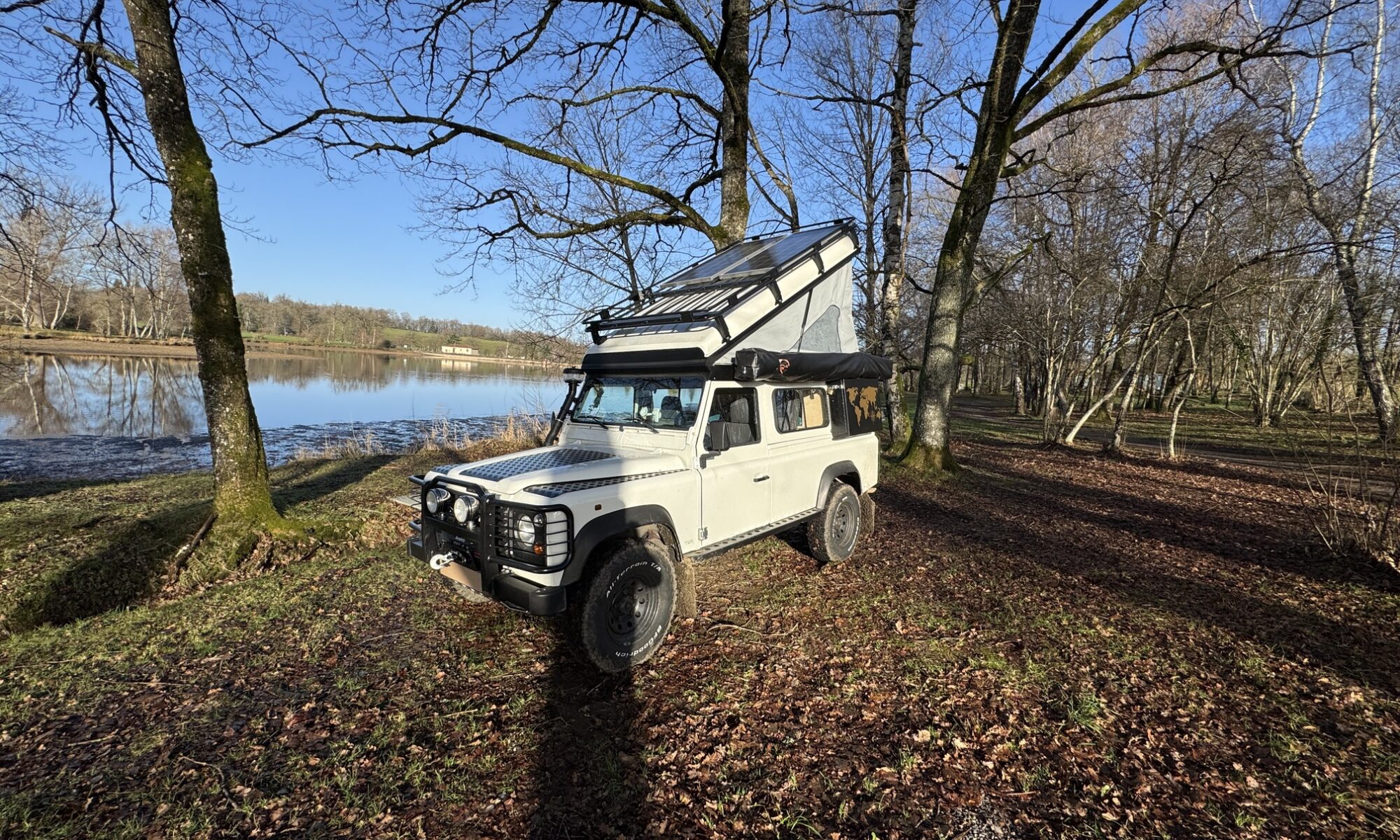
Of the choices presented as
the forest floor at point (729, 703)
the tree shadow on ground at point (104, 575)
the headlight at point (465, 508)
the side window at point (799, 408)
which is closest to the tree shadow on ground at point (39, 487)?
the forest floor at point (729, 703)

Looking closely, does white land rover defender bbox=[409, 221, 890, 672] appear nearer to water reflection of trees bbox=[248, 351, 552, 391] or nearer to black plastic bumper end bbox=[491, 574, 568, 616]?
black plastic bumper end bbox=[491, 574, 568, 616]

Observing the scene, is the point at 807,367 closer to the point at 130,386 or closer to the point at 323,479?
the point at 323,479

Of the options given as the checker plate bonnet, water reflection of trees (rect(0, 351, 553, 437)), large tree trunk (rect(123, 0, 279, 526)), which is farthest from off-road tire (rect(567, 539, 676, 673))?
water reflection of trees (rect(0, 351, 553, 437))

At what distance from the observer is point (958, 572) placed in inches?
244

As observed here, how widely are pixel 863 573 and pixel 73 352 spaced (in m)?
59.4

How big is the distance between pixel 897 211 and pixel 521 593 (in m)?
12.1

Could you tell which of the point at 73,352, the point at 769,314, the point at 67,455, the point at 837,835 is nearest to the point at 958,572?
the point at 769,314

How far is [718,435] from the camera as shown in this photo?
4.52 metres

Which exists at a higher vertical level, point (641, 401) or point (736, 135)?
point (736, 135)

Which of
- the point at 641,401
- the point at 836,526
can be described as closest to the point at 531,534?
the point at 641,401

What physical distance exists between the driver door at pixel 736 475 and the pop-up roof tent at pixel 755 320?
0.36 meters

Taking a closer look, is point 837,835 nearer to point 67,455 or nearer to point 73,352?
point 67,455

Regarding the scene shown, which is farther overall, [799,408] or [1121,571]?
[1121,571]

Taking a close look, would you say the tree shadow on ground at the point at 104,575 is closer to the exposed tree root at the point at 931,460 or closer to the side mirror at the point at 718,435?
the side mirror at the point at 718,435
